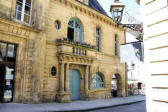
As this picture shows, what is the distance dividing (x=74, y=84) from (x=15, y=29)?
6246 millimetres

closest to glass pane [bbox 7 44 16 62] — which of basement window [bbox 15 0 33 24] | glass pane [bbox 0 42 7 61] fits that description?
glass pane [bbox 0 42 7 61]

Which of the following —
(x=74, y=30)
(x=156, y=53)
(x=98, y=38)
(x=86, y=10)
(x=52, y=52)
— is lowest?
(x=156, y=53)

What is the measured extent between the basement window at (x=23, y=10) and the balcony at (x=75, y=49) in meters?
2.69

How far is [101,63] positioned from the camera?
1486cm

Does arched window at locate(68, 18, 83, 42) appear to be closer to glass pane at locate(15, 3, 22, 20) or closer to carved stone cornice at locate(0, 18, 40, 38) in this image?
carved stone cornice at locate(0, 18, 40, 38)

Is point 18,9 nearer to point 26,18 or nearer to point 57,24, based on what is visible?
point 26,18

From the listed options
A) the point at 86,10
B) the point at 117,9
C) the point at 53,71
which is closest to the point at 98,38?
the point at 86,10

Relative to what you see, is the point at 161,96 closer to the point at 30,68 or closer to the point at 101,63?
the point at 30,68

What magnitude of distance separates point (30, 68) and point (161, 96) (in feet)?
26.1

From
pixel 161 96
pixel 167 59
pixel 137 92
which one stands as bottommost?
Answer: pixel 137 92

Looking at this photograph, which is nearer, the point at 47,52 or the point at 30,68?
the point at 30,68

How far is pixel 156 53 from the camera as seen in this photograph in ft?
13.8

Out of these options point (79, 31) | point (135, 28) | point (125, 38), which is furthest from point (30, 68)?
point (125, 38)

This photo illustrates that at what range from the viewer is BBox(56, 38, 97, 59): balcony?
446 inches
